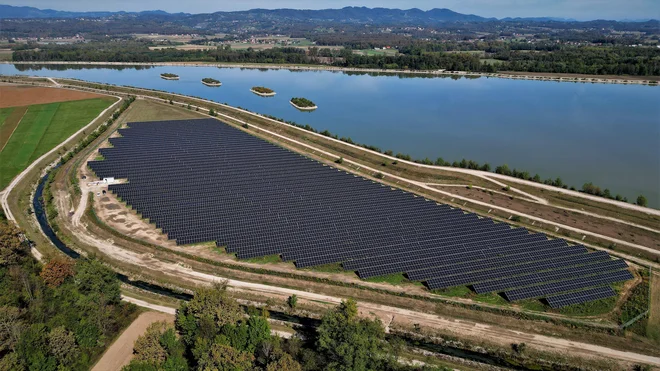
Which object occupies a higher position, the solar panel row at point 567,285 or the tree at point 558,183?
the tree at point 558,183

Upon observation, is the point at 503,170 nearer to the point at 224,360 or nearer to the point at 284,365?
the point at 284,365

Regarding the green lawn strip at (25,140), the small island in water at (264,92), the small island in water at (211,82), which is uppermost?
the small island in water at (211,82)

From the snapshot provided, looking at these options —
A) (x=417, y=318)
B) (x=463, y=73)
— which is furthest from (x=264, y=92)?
(x=417, y=318)

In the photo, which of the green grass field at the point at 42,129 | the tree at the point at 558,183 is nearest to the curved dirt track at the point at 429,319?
the green grass field at the point at 42,129

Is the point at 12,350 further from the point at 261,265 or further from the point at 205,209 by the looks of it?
the point at 205,209

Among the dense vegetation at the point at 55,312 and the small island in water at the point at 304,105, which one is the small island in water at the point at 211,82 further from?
the dense vegetation at the point at 55,312

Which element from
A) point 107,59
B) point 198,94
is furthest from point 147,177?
point 107,59

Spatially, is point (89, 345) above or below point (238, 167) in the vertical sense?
below
